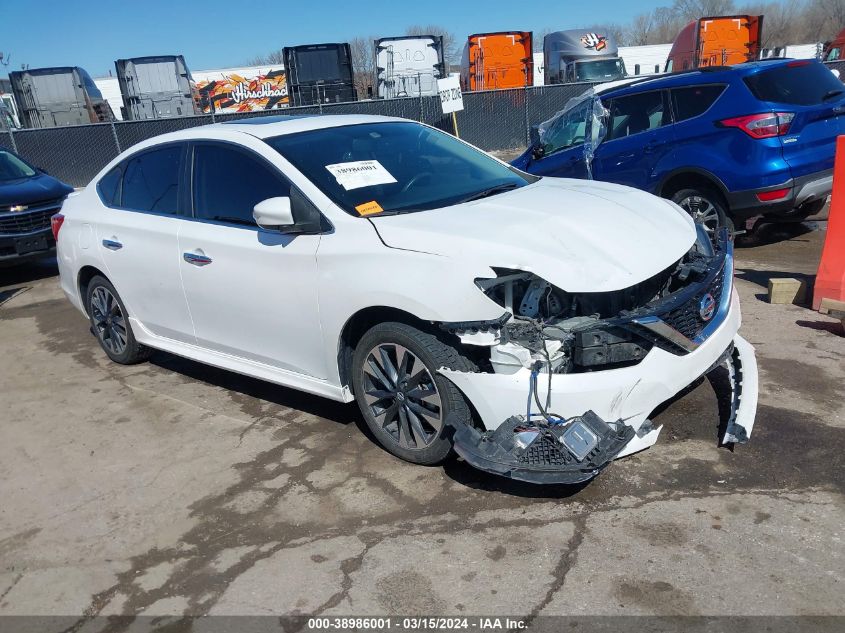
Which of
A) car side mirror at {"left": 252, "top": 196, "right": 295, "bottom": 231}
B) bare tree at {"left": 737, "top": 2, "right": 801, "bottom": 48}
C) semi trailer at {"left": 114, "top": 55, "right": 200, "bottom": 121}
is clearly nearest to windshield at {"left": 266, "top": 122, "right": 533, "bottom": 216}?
car side mirror at {"left": 252, "top": 196, "right": 295, "bottom": 231}

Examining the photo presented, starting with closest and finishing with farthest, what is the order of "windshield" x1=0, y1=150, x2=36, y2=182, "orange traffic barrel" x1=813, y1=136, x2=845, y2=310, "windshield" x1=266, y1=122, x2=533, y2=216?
"windshield" x1=266, y1=122, x2=533, y2=216, "orange traffic barrel" x1=813, y1=136, x2=845, y2=310, "windshield" x1=0, y1=150, x2=36, y2=182

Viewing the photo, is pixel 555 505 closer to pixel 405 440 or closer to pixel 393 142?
pixel 405 440

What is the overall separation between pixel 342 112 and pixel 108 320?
15.4m

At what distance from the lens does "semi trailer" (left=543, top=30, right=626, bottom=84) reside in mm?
24234

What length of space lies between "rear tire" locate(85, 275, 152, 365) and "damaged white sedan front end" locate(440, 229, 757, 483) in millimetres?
3268

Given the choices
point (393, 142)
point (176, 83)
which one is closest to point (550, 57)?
point (176, 83)

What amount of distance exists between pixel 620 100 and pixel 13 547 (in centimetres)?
700

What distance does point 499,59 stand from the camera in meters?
A: 24.3

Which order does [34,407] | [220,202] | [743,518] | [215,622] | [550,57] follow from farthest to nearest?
[550,57] < [34,407] < [220,202] < [743,518] < [215,622]

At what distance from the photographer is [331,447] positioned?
13.8 ft

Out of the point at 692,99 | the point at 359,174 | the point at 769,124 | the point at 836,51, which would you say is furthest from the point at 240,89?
the point at 359,174

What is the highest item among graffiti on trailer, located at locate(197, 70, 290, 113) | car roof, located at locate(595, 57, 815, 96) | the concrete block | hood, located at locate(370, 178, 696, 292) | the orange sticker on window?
graffiti on trailer, located at locate(197, 70, 290, 113)

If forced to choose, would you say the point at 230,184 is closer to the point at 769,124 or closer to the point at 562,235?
the point at 562,235

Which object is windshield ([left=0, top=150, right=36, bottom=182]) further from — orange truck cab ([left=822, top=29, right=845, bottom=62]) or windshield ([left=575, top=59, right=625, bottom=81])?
orange truck cab ([left=822, top=29, right=845, bottom=62])
